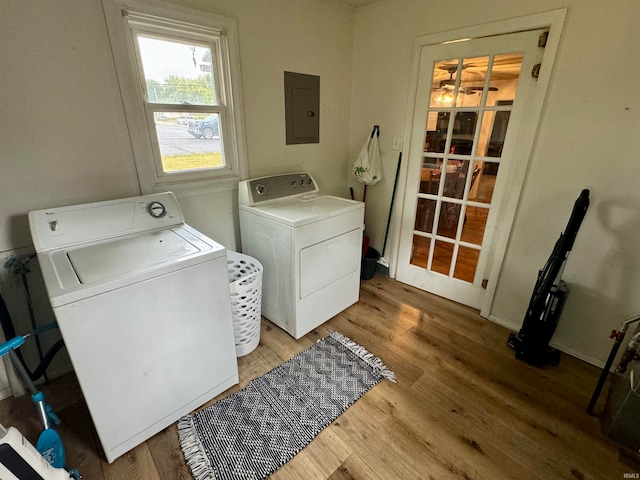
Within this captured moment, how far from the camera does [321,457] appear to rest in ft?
4.29

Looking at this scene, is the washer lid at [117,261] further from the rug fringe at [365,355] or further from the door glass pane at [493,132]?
the door glass pane at [493,132]

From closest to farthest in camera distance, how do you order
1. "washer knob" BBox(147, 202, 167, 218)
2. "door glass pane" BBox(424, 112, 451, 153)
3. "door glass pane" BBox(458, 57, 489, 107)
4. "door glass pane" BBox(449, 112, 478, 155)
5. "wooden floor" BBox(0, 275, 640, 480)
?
"wooden floor" BBox(0, 275, 640, 480), "washer knob" BBox(147, 202, 167, 218), "door glass pane" BBox(458, 57, 489, 107), "door glass pane" BBox(449, 112, 478, 155), "door glass pane" BBox(424, 112, 451, 153)

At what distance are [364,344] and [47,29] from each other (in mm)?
2313

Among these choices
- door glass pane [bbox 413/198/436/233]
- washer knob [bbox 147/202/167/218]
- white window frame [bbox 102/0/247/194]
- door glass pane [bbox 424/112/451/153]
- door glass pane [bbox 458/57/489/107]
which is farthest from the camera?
door glass pane [bbox 413/198/436/233]

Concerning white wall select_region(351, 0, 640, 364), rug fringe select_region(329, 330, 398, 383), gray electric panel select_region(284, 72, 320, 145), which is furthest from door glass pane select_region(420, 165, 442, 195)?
rug fringe select_region(329, 330, 398, 383)

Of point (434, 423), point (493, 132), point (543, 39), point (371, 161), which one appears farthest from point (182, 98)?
point (434, 423)

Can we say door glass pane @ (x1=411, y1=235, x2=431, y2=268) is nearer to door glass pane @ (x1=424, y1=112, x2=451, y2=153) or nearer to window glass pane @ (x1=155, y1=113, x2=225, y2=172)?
door glass pane @ (x1=424, y1=112, x2=451, y2=153)

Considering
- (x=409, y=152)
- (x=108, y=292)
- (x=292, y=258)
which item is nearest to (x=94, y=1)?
(x=108, y=292)

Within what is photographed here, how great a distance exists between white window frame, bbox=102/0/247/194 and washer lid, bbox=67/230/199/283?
0.43 metres

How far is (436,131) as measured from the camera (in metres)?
2.24

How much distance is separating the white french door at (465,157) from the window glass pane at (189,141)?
150cm

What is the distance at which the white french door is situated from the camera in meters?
1.87

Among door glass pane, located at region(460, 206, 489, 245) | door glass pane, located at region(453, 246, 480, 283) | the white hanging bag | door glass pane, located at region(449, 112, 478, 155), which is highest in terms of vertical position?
door glass pane, located at region(449, 112, 478, 155)

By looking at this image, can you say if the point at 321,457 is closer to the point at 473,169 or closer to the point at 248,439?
the point at 248,439
